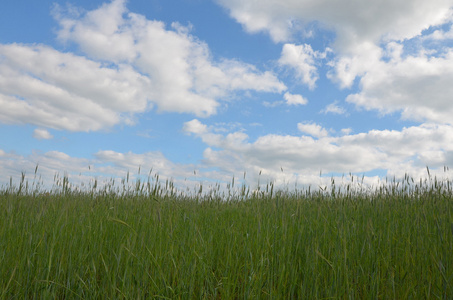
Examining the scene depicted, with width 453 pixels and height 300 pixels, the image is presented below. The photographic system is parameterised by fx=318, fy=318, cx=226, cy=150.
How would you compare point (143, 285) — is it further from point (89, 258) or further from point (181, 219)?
point (181, 219)

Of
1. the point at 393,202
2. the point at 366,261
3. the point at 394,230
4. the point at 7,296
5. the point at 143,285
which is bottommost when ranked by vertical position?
the point at 7,296

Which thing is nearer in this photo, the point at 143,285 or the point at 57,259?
the point at 143,285

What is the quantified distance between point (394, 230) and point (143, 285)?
2.92 meters

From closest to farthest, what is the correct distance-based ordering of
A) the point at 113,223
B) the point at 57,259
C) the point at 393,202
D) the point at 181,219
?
the point at 57,259 → the point at 113,223 → the point at 181,219 → the point at 393,202

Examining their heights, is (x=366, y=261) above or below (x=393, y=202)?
below

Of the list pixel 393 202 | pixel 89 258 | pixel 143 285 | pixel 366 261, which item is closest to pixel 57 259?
pixel 89 258

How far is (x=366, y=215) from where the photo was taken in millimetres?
4250

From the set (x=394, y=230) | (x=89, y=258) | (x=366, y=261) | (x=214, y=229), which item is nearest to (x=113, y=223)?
(x=89, y=258)

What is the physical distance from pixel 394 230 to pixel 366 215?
1.77 feet

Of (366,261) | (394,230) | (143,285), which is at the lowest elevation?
(143,285)

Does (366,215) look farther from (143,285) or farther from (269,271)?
(143,285)

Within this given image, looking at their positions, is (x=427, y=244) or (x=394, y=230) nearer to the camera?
(x=427, y=244)

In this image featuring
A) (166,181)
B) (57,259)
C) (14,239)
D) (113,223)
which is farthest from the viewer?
(166,181)

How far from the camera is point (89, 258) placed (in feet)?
9.34
